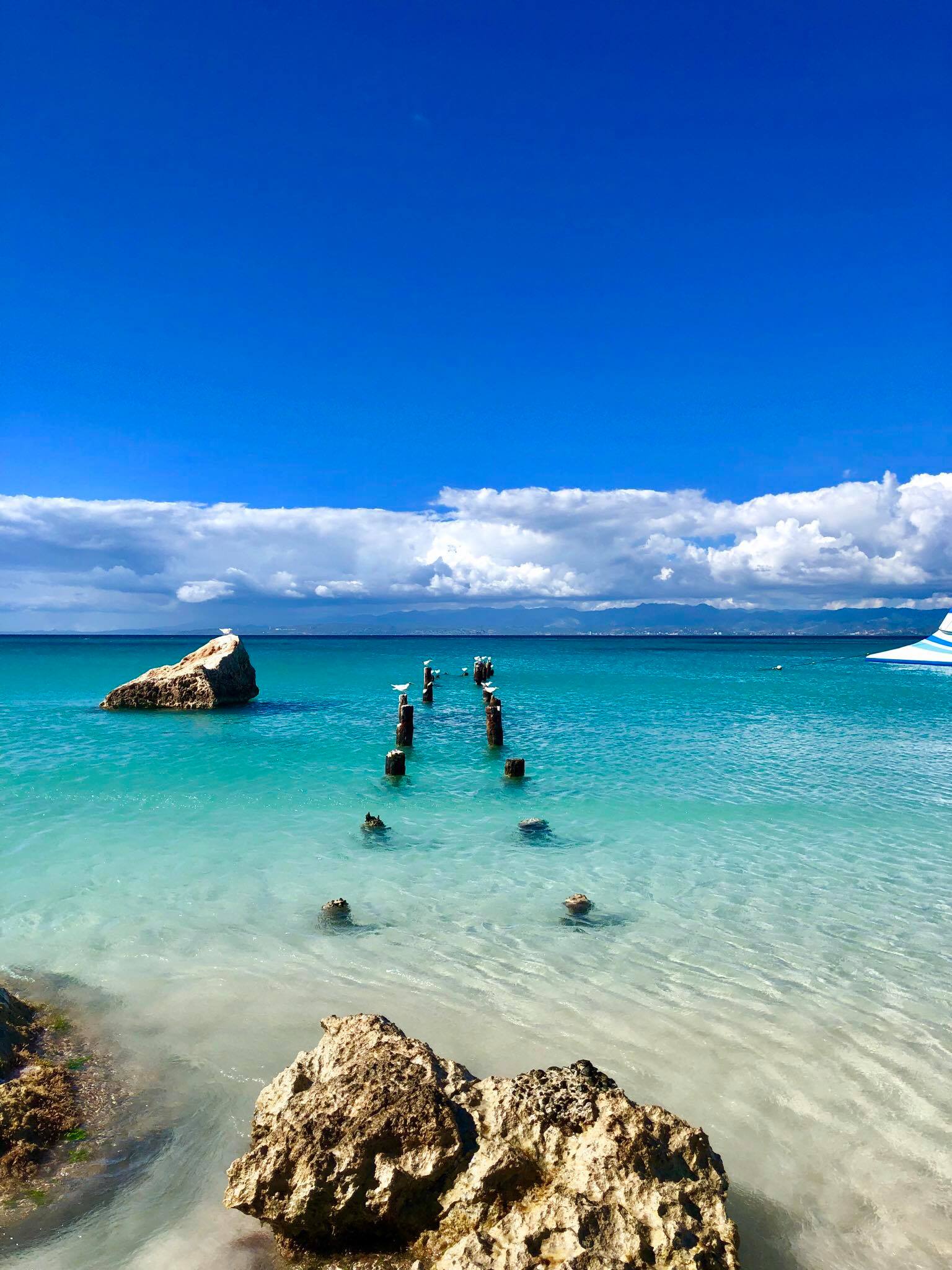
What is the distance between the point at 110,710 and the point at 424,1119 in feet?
100

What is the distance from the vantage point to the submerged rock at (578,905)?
9.30m

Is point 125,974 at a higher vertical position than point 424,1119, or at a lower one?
lower

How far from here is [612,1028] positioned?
21.5ft

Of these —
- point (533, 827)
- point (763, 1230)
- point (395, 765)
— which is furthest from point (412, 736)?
point (763, 1230)

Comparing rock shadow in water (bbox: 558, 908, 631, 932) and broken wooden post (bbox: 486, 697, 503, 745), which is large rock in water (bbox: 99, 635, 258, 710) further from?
rock shadow in water (bbox: 558, 908, 631, 932)

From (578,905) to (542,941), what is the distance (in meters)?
1.02

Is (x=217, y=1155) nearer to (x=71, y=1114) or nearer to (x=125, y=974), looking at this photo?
(x=71, y=1114)

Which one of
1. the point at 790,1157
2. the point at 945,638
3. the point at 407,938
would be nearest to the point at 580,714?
the point at 407,938

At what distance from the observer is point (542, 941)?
8461 millimetres

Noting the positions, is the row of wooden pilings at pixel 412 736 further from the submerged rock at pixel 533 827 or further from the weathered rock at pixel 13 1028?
the weathered rock at pixel 13 1028

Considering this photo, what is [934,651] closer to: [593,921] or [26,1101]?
[593,921]

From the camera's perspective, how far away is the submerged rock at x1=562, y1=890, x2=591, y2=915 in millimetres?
9305

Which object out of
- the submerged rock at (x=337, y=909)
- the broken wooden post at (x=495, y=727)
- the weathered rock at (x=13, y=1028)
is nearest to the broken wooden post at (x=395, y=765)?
the broken wooden post at (x=495, y=727)

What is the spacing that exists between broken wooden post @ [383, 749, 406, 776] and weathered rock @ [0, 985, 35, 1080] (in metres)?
11.2
